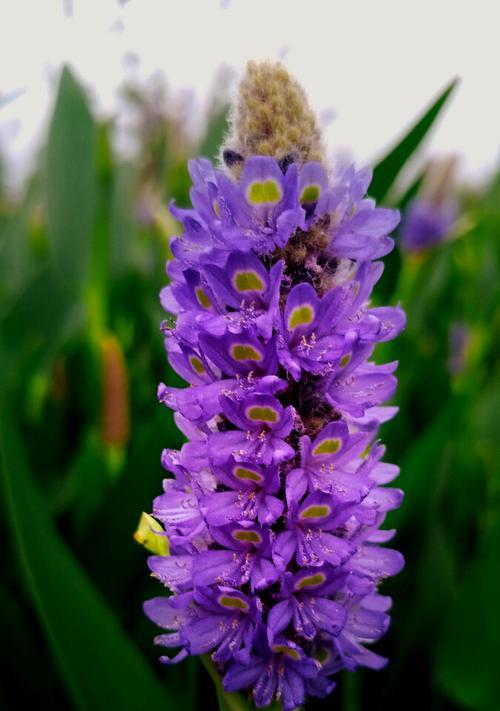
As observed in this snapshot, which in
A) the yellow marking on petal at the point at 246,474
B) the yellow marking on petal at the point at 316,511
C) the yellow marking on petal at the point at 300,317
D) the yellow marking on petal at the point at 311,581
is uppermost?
the yellow marking on petal at the point at 300,317

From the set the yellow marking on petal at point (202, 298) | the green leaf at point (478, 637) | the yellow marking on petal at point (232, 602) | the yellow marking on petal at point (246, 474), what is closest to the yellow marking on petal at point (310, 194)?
the yellow marking on petal at point (202, 298)

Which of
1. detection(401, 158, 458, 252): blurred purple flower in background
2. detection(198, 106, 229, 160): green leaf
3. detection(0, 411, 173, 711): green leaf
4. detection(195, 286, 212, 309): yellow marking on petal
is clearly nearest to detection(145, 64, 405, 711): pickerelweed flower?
detection(195, 286, 212, 309): yellow marking on petal

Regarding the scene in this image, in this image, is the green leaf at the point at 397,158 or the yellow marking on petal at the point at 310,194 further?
the green leaf at the point at 397,158

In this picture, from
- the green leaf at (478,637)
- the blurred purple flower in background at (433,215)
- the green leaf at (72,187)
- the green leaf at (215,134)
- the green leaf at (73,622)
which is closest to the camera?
the green leaf at (73,622)

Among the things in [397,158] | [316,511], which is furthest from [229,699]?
[397,158]

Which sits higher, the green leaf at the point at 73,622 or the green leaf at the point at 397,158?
the green leaf at the point at 397,158

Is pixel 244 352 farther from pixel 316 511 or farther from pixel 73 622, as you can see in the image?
pixel 73 622

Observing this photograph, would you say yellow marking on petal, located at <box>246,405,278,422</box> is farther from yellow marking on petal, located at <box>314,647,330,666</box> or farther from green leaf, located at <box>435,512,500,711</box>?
green leaf, located at <box>435,512,500,711</box>

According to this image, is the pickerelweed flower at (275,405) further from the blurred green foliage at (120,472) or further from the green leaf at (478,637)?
the green leaf at (478,637)
